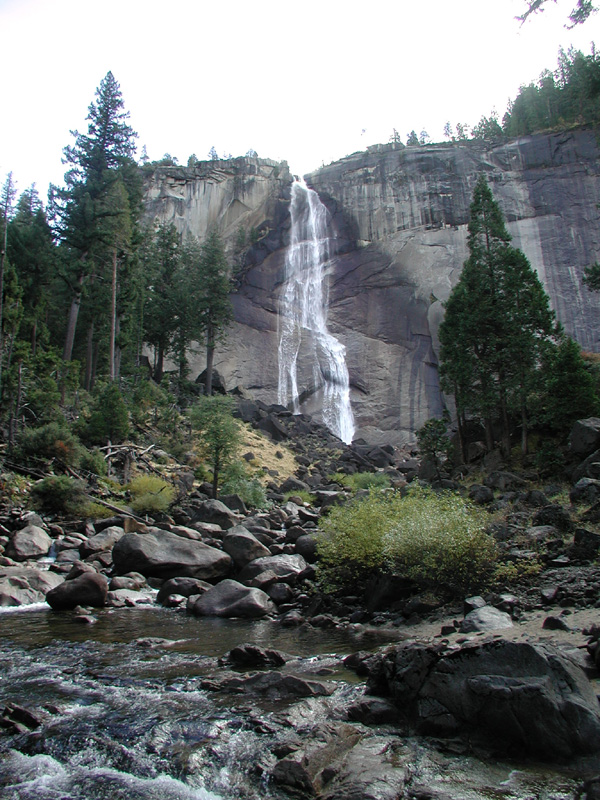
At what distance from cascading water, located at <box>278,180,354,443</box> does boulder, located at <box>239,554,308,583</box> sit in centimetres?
3441

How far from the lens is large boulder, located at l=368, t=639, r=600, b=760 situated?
461 cm

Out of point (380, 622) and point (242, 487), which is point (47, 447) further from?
point (380, 622)

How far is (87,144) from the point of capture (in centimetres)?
3791

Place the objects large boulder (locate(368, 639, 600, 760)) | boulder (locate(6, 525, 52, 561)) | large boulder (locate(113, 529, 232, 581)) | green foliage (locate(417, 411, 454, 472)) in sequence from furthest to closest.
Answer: green foliage (locate(417, 411, 454, 472)) < boulder (locate(6, 525, 52, 561)) < large boulder (locate(113, 529, 232, 581)) < large boulder (locate(368, 639, 600, 760))

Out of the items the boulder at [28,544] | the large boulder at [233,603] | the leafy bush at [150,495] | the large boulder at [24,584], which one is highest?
the leafy bush at [150,495]

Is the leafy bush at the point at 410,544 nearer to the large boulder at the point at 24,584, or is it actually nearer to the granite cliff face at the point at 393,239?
the large boulder at the point at 24,584

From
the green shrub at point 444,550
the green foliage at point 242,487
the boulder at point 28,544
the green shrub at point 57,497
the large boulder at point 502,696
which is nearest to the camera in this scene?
the large boulder at point 502,696

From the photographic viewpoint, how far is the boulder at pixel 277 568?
1305 centimetres

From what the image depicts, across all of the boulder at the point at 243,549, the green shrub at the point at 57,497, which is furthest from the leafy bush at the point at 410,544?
the green shrub at the point at 57,497

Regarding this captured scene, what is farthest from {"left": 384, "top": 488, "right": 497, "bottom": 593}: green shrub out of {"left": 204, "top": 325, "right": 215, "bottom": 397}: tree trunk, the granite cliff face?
the granite cliff face

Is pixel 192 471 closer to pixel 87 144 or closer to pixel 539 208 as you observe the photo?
pixel 87 144

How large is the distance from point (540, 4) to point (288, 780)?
33.9 ft

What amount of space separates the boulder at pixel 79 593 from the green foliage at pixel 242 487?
38.7 ft

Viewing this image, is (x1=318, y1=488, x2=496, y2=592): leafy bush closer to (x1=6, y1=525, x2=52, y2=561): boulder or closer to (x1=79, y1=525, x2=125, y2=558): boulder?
(x1=79, y1=525, x2=125, y2=558): boulder
